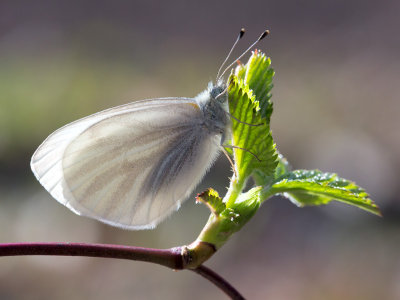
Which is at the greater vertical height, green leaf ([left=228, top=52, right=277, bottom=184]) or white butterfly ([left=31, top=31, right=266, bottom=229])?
green leaf ([left=228, top=52, right=277, bottom=184])

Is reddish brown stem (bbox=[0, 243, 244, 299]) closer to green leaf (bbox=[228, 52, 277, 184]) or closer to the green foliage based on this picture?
the green foliage

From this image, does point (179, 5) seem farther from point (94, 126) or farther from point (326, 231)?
point (94, 126)

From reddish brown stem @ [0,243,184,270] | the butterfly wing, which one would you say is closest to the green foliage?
reddish brown stem @ [0,243,184,270]

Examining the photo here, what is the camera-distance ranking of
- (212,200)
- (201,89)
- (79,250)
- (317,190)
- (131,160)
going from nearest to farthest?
(79,250)
(212,200)
(317,190)
(131,160)
(201,89)

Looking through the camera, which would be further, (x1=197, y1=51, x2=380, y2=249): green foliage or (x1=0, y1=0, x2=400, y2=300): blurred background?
(x1=0, y1=0, x2=400, y2=300): blurred background

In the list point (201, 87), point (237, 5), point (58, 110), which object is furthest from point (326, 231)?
point (237, 5)

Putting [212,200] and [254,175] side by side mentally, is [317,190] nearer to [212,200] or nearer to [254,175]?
[254,175]

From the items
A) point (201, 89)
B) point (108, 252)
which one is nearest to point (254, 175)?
point (108, 252)
